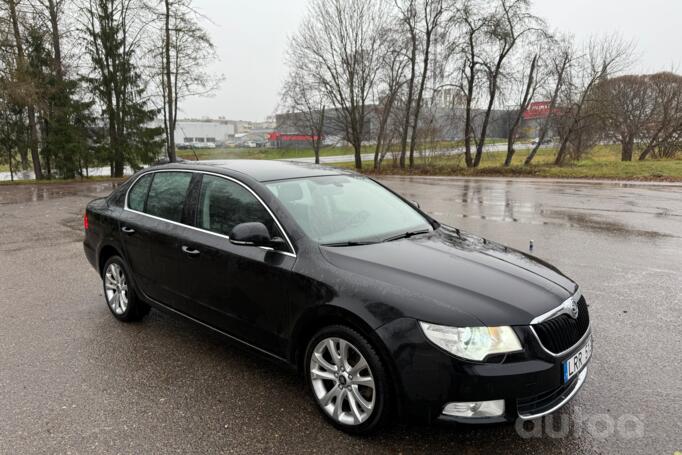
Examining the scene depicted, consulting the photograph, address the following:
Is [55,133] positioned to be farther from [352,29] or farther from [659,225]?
[659,225]

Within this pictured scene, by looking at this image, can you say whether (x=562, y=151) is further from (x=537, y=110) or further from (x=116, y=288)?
(x=116, y=288)

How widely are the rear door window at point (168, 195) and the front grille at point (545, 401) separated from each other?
2.90 metres

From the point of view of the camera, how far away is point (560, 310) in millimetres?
2693

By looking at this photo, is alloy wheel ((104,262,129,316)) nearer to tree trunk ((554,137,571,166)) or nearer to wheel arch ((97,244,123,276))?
wheel arch ((97,244,123,276))

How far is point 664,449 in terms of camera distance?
263 centimetres

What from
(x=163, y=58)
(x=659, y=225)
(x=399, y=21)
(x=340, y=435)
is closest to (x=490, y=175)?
(x=399, y=21)

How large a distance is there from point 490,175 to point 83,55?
24059mm

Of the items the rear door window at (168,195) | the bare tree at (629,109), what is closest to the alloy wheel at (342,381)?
the rear door window at (168,195)

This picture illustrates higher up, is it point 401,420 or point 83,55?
point 83,55

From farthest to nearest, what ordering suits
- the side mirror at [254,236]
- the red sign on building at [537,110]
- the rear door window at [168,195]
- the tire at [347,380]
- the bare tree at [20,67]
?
1. the red sign on building at [537,110]
2. the bare tree at [20,67]
3. the rear door window at [168,195]
4. the side mirror at [254,236]
5. the tire at [347,380]

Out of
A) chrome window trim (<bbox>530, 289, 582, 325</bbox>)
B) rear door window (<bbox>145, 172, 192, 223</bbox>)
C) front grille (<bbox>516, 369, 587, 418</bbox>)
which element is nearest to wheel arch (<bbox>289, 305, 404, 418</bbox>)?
front grille (<bbox>516, 369, 587, 418</bbox>)

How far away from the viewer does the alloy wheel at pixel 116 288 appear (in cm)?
462
